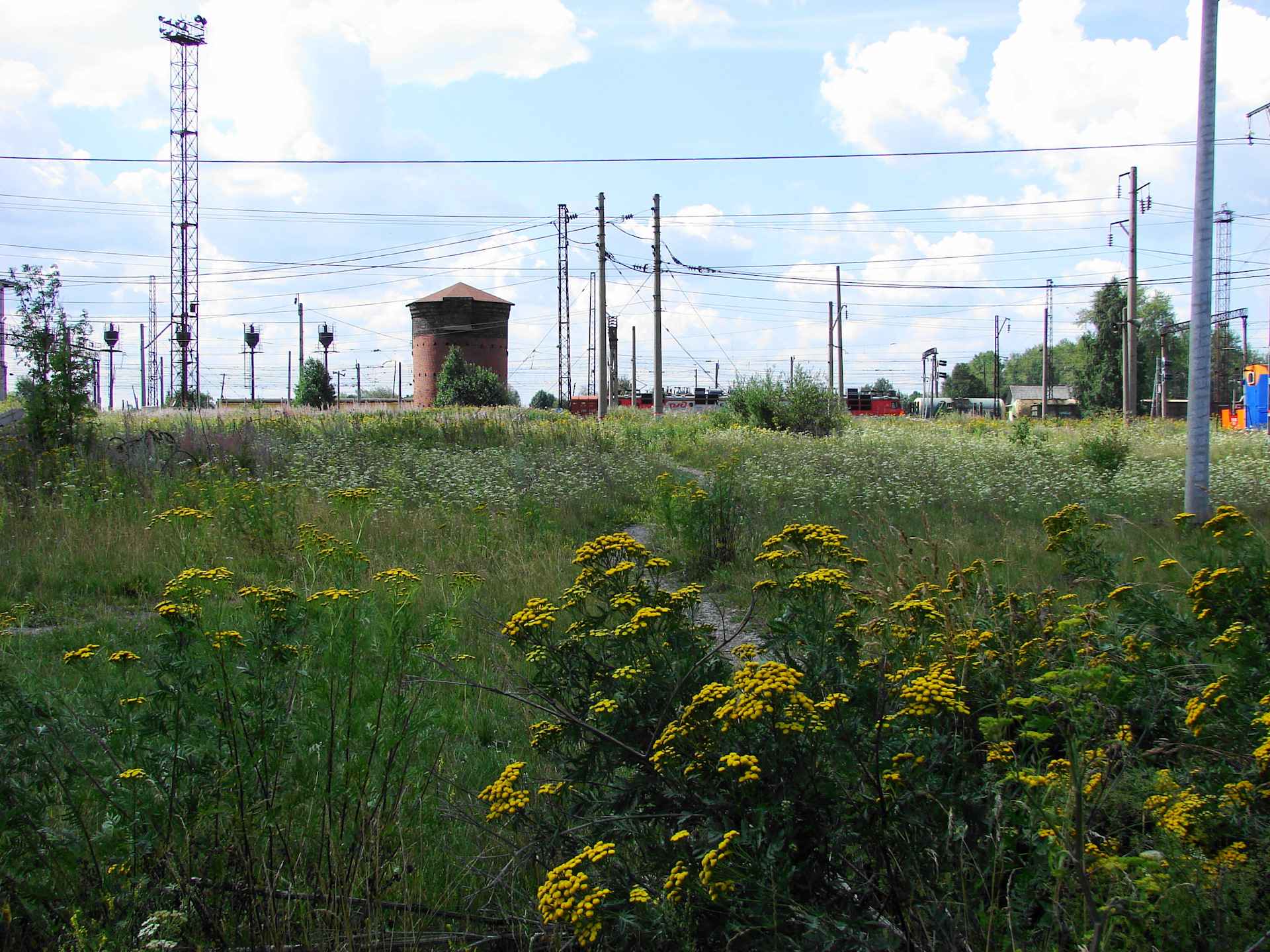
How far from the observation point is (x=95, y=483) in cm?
868

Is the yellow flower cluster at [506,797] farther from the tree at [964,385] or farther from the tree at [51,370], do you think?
the tree at [964,385]

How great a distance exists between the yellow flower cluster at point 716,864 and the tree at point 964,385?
10225 cm

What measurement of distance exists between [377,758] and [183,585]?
936 mm

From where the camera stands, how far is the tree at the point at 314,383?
48.1 metres

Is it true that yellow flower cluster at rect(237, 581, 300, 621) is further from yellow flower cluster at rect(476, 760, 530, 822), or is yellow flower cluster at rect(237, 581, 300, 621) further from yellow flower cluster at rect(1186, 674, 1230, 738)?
yellow flower cluster at rect(1186, 674, 1230, 738)

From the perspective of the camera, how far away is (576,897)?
1706 mm

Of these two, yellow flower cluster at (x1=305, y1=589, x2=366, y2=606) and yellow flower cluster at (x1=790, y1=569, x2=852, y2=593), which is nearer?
yellow flower cluster at (x1=790, y1=569, x2=852, y2=593)

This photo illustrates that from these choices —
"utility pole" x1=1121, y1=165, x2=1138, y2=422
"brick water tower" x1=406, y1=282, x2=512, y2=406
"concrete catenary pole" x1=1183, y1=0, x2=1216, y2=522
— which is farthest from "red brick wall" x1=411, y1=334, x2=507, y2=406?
"concrete catenary pole" x1=1183, y1=0, x2=1216, y2=522

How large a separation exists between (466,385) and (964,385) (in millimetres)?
83249

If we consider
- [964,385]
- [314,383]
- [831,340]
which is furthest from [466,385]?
[964,385]

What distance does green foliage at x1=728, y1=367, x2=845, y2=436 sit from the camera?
21922mm

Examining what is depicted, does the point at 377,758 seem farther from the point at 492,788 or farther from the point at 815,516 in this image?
the point at 815,516

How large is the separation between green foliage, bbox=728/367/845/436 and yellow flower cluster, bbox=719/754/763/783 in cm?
2004

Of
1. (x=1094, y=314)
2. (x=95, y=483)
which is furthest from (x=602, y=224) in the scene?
(x=1094, y=314)
